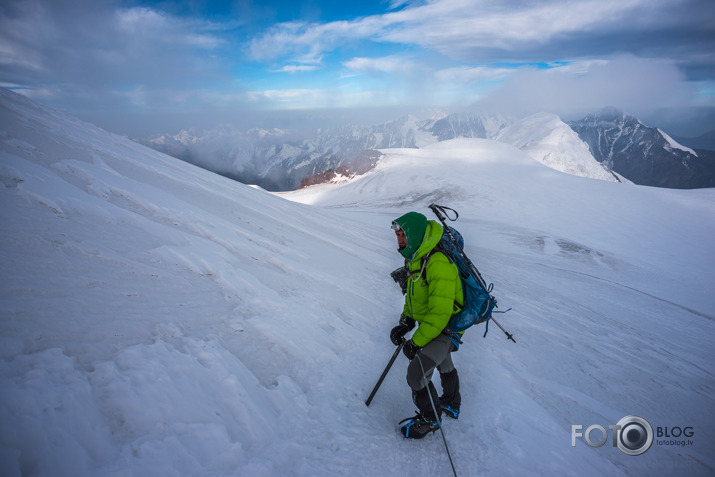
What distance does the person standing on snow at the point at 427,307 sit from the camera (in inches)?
135

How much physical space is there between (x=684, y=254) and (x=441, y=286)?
885 inches

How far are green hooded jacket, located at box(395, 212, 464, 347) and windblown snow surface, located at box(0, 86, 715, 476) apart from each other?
156 cm

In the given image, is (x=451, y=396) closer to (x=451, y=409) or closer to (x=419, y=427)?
(x=451, y=409)

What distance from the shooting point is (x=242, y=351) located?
3934 millimetres

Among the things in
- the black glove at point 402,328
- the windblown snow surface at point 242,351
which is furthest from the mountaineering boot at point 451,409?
the black glove at point 402,328

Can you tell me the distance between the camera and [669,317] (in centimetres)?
998

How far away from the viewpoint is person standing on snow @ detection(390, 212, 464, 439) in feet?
11.3

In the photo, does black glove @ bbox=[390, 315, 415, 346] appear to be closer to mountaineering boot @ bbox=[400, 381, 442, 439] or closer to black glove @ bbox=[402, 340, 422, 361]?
black glove @ bbox=[402, 340, 422, 361]

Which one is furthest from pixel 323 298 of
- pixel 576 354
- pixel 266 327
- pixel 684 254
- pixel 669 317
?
pixel 684 254

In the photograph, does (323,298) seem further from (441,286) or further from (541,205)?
(541,205)

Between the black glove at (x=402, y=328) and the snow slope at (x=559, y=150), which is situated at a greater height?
the snow slope at (x=559, y=150)

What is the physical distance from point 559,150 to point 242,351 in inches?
6963

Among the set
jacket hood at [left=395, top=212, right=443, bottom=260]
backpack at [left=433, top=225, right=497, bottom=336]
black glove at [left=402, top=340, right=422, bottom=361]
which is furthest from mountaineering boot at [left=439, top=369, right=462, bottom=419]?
jacket hood at [left=395, top=212, right=443, bottom=260]

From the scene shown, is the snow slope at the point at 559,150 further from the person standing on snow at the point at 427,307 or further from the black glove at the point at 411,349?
the black glove at the point at 411,349
